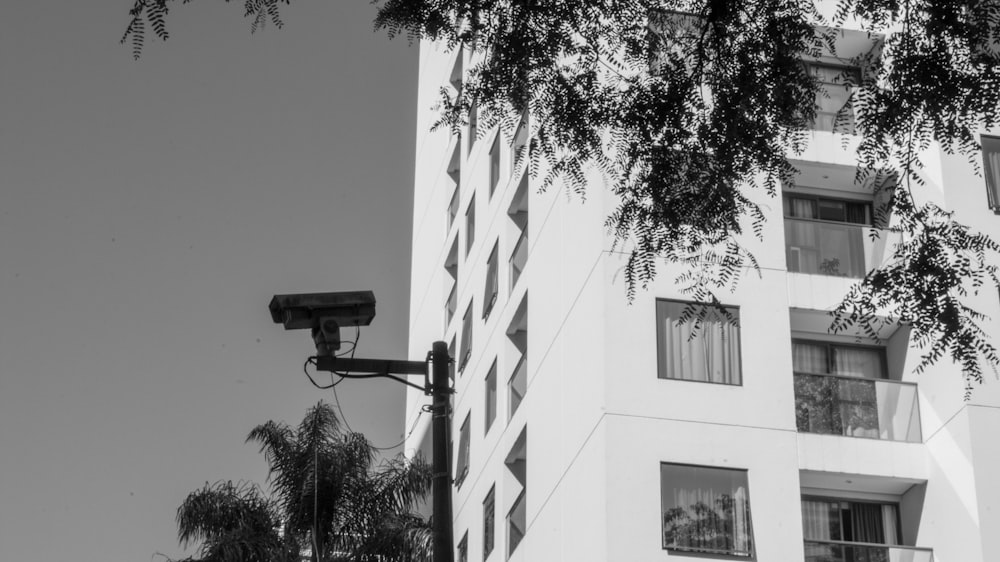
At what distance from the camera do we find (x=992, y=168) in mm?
27625

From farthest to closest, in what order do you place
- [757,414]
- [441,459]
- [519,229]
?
[519,229] → [757,414] → [441,459]

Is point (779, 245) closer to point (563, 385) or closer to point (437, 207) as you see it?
point (563, 385)

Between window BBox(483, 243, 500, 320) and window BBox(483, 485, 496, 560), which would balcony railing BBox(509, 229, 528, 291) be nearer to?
window BBox(483, 243, 500, 320)

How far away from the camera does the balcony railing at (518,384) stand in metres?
30.9

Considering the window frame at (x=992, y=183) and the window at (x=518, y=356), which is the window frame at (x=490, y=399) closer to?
the window at (x=518, y=356)

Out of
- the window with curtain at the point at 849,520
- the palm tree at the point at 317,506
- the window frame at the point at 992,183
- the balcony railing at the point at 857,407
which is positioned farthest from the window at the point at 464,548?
the window frame at the point at 992,183

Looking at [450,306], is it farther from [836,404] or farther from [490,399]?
[836,404]

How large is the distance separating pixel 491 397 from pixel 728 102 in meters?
24.2

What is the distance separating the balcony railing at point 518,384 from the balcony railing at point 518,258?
88.1 inches

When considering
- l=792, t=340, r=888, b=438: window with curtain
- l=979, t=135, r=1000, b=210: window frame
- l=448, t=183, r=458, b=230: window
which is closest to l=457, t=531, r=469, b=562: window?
l=792, t=340, r=888, b=438: window with curtain

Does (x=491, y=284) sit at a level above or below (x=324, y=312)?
above

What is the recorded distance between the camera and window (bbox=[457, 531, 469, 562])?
3469 centimetres

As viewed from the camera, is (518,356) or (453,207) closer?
(518,356)

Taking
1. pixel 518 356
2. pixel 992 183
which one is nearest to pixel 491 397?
pixel 518 356
